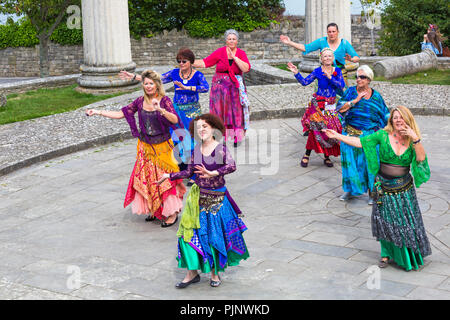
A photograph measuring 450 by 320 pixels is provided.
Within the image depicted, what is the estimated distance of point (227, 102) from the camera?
11500 millimetres

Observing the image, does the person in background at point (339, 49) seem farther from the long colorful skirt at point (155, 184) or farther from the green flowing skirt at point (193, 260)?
the green flowing skirt at point (193, 260)

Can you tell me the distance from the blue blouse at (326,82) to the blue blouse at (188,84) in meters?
1.29

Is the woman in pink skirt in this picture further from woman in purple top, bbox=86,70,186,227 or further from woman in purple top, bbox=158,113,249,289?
woman in purple top, bbox=158,113,249,289

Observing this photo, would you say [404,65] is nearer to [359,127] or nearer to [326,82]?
[326,82]

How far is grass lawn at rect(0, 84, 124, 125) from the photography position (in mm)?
14568

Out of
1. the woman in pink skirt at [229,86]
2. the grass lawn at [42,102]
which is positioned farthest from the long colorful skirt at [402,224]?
the grass lawn at [42,102]

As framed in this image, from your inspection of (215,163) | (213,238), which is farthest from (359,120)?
(213,238)

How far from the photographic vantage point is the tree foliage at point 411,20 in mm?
25453

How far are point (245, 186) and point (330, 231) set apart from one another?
83.6 inches

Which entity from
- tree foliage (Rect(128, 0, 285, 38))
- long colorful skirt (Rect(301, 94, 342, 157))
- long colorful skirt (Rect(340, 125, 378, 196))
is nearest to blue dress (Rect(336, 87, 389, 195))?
long colorful skirt (Rect(340, 125, 378, 196))

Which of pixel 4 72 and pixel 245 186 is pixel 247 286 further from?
pixel 4 72

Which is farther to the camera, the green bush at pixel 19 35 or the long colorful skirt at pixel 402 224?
the green bush at pixel 19 35

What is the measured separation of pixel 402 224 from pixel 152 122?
2.98 m
